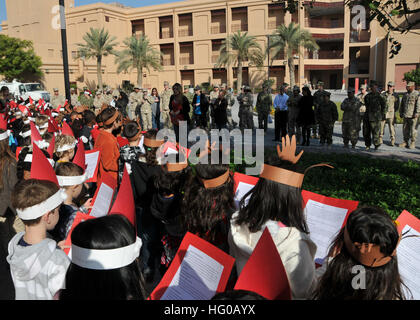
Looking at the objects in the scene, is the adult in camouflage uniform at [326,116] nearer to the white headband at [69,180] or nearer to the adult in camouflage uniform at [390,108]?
the adult in camouflage uniform at [390,108]

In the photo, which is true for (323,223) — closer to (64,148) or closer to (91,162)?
(91,162)

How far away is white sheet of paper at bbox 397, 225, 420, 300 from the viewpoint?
184 centimetres

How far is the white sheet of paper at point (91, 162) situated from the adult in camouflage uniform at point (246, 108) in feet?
31.7

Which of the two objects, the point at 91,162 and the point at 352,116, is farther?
the point at 352,116

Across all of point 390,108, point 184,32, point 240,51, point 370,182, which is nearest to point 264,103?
point 390,108

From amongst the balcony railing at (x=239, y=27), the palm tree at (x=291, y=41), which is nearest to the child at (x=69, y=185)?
the palm tree at (x=291, y=41)

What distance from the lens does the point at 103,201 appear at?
9.30ft

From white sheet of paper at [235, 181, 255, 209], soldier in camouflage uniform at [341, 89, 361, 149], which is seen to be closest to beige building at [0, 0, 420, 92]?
soldier in camouflage uniform at [341, 89, 361, 149]

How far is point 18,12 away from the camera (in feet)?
176

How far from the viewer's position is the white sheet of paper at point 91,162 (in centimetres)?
413

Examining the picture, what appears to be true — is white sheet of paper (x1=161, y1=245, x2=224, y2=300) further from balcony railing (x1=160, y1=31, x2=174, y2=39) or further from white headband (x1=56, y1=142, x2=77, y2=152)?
balcony railing (x1=160, y1=31, x2=174, y2=39)

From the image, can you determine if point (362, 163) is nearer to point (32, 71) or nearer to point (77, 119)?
point (77, 119)

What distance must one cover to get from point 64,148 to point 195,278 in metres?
3.28

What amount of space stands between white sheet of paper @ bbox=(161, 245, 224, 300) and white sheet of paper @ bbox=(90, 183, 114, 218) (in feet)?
3.77
